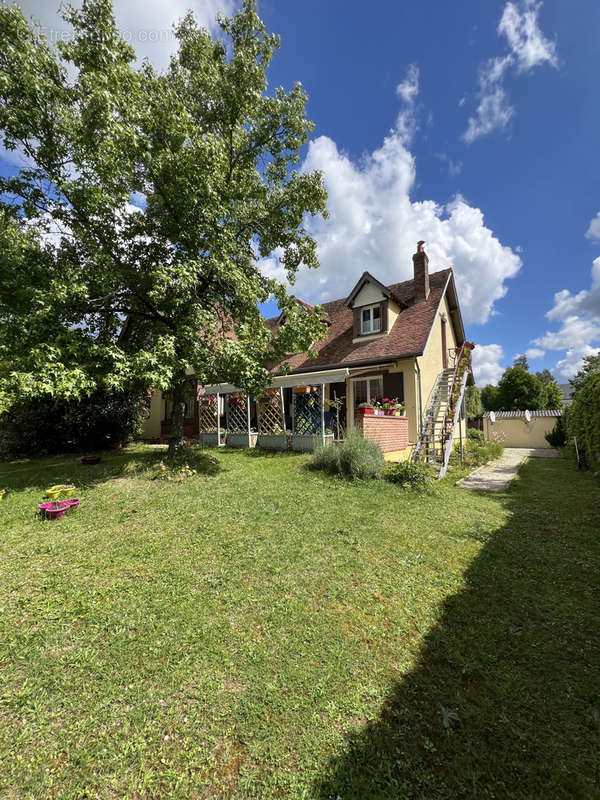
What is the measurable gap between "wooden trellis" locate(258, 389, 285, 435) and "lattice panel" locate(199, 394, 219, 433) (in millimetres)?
2990

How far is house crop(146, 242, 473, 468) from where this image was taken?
12.4m

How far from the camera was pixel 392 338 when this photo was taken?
14.7 m

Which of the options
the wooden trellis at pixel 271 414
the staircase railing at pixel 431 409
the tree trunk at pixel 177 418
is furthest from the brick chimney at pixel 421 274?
the tree trunk at pixel 177 418

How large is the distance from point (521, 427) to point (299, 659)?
2924 centimetres

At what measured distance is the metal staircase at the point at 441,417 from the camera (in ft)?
35.4

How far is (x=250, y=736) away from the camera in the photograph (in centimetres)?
222

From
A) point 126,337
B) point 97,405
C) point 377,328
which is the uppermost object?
point 377,328

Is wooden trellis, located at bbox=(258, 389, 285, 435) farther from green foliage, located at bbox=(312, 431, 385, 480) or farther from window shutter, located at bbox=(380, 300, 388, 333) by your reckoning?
window shutter, located at bbox=(380, 300, 388, 333)

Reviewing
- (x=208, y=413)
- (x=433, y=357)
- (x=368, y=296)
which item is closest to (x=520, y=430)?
(x=433, y=357)

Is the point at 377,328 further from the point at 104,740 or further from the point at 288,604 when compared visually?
the point at 104,740

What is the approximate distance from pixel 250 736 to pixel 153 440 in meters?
18.0

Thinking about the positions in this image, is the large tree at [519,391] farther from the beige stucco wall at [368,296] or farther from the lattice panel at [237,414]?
the lattice panel at [237,414]

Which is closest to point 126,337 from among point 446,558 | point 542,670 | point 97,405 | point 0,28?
point 97,405

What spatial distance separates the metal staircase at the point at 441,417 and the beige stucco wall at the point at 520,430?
12687 mm
